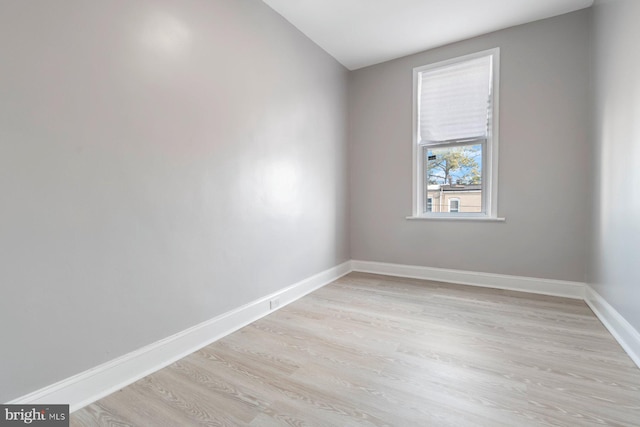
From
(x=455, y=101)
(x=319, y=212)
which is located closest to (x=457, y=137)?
(x=455, y=101)

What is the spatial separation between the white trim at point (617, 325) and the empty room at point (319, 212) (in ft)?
0.07

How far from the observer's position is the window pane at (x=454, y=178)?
11.1 feet

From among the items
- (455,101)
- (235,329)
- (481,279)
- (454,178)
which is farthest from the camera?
(454,178)

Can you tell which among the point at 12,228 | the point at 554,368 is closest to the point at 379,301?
the point at 554,368

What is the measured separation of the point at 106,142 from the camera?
5.01 feet

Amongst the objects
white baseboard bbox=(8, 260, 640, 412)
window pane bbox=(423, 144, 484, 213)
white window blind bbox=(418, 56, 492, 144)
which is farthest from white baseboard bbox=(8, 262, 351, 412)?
white window blind bbox=(418, 56, 492, 144)

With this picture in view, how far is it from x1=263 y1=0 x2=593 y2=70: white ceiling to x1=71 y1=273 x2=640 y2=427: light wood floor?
9.29ft

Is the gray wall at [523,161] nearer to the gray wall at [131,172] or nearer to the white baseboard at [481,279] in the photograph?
the white baseboard at [481,279]

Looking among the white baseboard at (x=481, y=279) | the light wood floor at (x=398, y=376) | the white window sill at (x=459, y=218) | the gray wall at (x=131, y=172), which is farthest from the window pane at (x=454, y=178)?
the gray wall at (x=131, y=172)

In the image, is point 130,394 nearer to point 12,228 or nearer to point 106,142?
point 12,228

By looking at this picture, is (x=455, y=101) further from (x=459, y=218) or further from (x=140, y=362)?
(x=140, y=362)

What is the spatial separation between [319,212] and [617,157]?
2.62m

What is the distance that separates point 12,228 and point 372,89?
3.78m

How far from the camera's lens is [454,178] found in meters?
3.53
